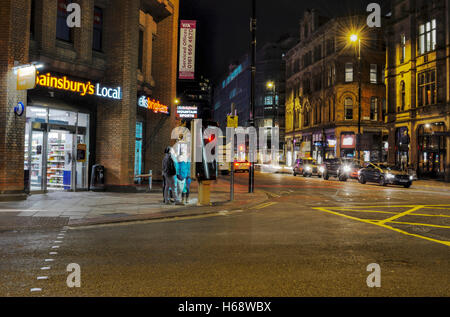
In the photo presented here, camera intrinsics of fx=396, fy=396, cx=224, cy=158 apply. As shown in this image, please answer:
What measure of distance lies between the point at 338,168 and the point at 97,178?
847 inches

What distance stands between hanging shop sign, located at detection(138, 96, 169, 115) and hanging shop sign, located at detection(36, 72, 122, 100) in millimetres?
2276

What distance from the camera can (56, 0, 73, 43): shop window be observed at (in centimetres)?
1686

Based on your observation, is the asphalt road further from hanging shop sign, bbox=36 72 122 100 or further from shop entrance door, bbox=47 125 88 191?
shop entrance door, bbox=47 125 88 191

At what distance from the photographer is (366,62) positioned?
5319cm

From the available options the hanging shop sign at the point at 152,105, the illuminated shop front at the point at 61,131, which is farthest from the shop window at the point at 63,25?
the hanging shop sign at the point at 152,105

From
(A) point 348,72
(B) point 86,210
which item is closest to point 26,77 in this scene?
(B) point 86,210

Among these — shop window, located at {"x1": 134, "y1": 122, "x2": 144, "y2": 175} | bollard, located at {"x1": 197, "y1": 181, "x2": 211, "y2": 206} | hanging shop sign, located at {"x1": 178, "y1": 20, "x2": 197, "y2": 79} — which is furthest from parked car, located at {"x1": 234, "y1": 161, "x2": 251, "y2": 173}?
bollard, located at {"x1": 197, "y1": 181, "x2": 211, "y2": 206}

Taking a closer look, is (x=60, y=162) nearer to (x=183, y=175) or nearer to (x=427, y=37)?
(x=183, y=175)

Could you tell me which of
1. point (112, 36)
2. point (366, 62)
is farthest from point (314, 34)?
point (112, 36)

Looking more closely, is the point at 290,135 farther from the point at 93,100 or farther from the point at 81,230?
the point at 81,230

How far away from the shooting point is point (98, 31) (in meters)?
18.8
